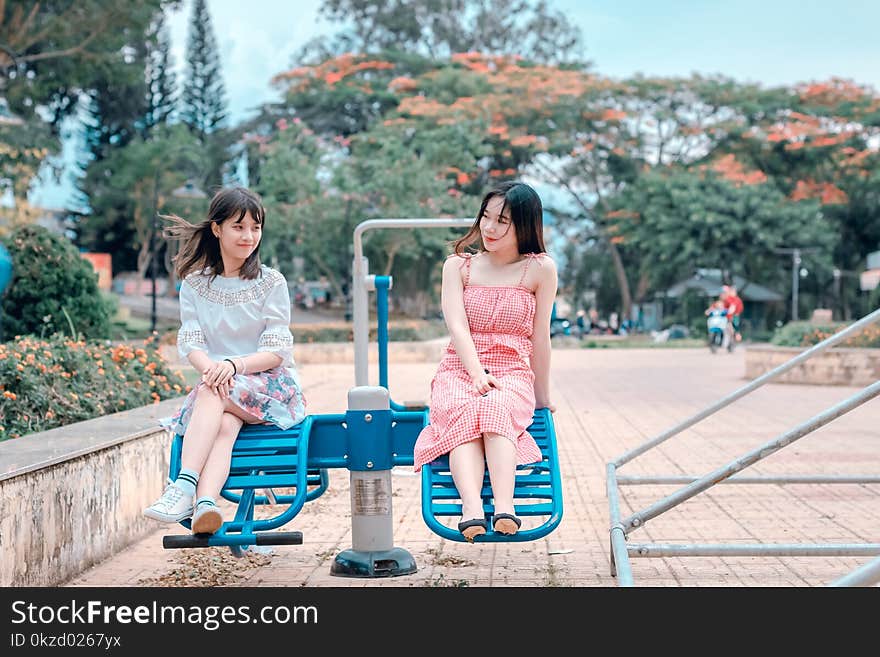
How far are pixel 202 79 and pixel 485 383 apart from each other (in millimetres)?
47301

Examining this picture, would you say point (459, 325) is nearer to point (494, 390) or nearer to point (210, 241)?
point (494, 390)

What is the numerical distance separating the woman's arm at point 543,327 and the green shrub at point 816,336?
1156 centimetres

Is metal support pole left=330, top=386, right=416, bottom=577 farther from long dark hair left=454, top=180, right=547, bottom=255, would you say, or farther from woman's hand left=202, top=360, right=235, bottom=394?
long dark hair left=454, top=180, right=547, bottom=255

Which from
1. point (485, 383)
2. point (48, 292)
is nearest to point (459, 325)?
point (485, 383)

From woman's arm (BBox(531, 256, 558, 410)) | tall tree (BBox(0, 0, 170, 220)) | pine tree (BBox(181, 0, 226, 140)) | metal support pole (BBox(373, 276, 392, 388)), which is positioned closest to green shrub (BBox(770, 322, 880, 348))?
metal support pole (BBox(373, 276, 392, 388))

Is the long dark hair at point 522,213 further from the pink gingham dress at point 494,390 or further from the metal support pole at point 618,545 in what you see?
the metal support pole at point 618,545

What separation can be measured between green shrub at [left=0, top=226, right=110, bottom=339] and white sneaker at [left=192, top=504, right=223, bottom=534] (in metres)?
7.89

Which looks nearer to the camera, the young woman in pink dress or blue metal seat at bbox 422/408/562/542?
blue metal seat at bbox 422/408/562/542

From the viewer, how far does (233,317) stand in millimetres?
4008

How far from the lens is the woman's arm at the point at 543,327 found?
3896 millimetres

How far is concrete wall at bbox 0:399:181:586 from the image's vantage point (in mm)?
3844

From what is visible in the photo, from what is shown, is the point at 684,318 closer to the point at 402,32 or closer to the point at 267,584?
the point at 402,32

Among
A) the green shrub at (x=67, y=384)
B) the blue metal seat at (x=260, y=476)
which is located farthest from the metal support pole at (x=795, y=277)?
the blue metal seat at (x=260, y=476)

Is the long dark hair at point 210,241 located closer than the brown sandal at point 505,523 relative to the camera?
No
